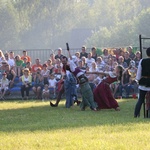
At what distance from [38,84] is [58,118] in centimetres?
971

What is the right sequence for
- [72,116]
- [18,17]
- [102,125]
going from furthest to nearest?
[18,17] < [72,116] < [102,125]

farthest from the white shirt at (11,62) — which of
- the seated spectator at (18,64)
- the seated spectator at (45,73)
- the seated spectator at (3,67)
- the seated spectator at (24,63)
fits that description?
the seated spectator at (45,73)

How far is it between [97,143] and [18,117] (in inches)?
253

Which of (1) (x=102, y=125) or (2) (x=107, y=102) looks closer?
(1) (x=102, y=125)

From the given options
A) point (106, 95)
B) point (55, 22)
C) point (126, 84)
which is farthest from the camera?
point (55, 22)

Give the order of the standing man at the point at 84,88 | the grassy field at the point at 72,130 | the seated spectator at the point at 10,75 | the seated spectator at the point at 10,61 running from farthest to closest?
the seated spectator at the point at 10,61 < the seated spectator at the point at 10,75 < the standing man at the point at 84,88 < the grassy field at the point at 72,130

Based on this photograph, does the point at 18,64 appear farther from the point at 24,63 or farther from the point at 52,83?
the point at 52,83

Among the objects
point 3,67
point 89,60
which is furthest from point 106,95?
point 3,67

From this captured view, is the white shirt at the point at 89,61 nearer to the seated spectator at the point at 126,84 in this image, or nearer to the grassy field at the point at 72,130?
the seated spectator at the point at 126,84

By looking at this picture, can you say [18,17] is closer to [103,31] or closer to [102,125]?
[103,31]

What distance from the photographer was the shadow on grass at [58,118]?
13953 mm

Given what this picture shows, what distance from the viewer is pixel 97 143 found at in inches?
417

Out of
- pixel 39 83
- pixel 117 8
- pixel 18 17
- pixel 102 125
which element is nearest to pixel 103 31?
Result: pixel 18 17

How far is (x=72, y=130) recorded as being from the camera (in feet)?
42.3
